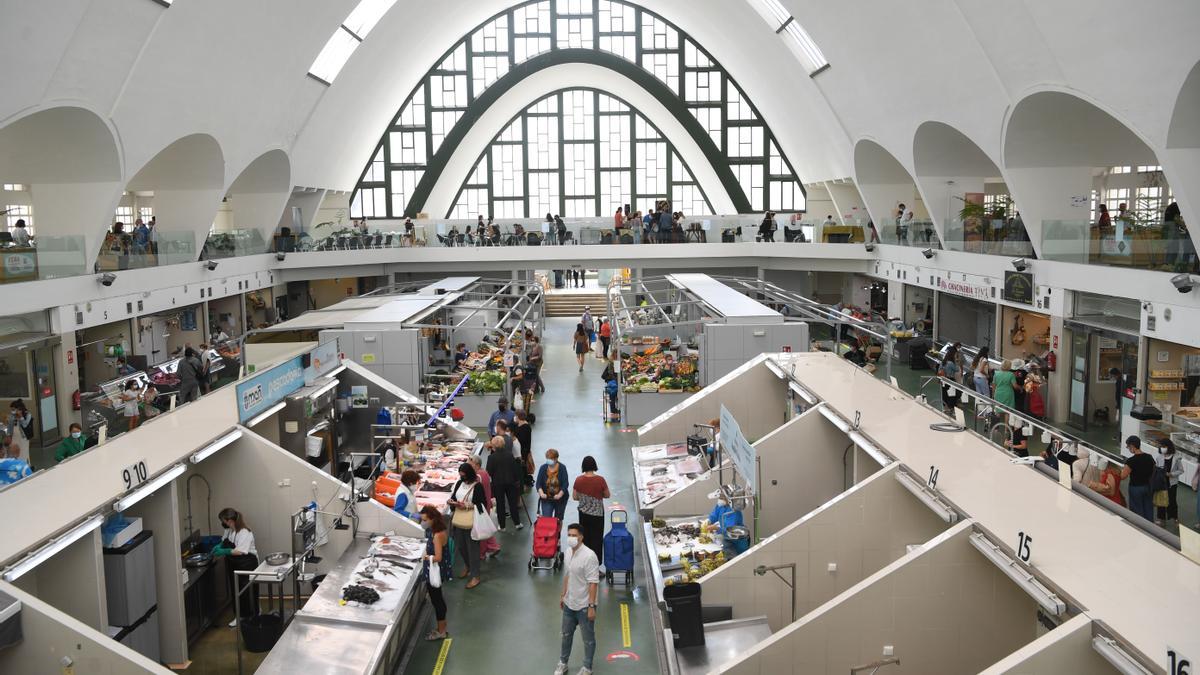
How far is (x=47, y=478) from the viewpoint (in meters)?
7.06

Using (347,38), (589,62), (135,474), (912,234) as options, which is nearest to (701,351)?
(912,234)

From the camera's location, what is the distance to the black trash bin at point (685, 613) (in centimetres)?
710

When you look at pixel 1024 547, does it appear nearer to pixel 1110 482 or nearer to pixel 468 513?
pixel 1110 482

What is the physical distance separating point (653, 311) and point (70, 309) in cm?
1221

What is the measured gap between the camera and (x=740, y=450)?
322 inches

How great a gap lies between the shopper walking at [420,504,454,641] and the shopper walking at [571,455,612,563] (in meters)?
1.44

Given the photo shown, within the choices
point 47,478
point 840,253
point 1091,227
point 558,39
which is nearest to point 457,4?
point 558,39

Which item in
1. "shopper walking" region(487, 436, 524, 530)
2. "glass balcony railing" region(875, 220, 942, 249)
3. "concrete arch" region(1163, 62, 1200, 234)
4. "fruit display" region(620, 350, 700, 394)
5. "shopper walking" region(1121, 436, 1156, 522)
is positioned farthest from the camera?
"glass balcony railing" region(875, 220, 942, 249)

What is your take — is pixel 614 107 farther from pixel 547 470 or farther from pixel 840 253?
pixel 547 470

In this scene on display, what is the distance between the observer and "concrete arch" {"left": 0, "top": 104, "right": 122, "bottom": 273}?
17203mm

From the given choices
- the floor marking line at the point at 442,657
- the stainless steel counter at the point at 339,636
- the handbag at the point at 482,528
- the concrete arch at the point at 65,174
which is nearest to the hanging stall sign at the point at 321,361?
the handbag at the point at 482,528

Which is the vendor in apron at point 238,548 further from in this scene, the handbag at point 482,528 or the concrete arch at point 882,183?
the concrete arch at point 882,183

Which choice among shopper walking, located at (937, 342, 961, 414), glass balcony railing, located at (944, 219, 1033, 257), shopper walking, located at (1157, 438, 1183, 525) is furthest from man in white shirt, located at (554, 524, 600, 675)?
glass balcony railing, located at (944, 219, 1033, 257)

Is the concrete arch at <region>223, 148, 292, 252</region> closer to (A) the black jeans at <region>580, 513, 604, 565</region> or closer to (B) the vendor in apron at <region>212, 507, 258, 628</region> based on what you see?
(B) the vendor in apron at <region>212, 507, 258, 628</region>
